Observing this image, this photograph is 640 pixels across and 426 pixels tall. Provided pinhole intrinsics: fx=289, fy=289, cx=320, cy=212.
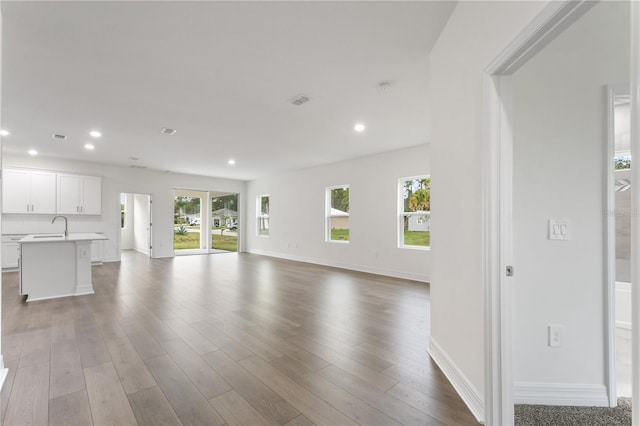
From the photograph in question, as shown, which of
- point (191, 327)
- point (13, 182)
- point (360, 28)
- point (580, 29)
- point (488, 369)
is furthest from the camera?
point (13, 182)

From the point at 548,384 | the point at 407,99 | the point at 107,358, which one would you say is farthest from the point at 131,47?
the point at 548,384

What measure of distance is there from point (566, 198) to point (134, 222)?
12382 mm

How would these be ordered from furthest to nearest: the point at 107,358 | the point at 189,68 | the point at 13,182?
1. the point at 13,182
2. the point at 189,68
3. the point at 107,358

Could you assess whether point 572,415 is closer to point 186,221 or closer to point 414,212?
point 414,212

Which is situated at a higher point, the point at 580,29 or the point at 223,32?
the point at 223,32

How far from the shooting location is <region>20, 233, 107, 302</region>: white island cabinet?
399 cm

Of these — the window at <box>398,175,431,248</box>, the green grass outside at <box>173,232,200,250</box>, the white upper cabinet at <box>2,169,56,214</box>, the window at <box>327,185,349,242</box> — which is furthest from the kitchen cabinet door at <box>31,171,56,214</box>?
the window at <box>398,175,431,248</box>

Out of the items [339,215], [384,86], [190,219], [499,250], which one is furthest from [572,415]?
[190,219]

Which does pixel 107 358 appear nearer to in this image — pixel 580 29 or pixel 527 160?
pixel 527 160

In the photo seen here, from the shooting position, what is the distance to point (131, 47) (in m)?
2.40

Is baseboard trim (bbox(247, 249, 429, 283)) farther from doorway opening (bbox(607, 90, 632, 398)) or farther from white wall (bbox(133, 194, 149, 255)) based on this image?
white wall (bbox(133, 194, 149, 255))

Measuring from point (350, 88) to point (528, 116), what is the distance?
178cm

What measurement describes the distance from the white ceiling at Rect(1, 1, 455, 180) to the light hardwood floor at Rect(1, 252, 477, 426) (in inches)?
100

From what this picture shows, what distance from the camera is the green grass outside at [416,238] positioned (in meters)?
5.57
